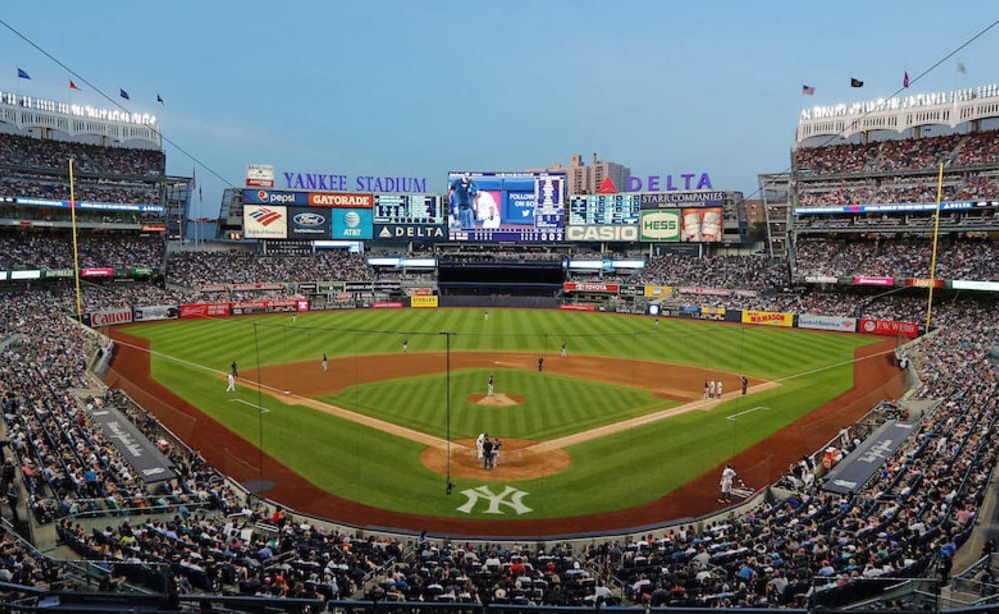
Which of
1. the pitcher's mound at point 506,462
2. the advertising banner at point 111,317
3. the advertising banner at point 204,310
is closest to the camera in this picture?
the pitcher's mound at point 506,462

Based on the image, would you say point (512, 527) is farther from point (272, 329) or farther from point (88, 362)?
point (272, 329)

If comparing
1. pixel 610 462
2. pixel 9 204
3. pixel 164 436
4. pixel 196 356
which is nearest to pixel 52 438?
pixel 164 436

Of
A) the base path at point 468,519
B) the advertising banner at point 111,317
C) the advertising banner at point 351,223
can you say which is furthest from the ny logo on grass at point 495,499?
the advertising banner at point 351,223

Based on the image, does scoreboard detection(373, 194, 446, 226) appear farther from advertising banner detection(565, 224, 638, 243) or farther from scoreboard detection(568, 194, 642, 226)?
scoreboard detection(568, 194, 642, 226)

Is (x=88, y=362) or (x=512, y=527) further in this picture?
(x=88, y=362)

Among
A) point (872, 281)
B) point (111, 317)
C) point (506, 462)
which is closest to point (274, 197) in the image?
point (111, 317)

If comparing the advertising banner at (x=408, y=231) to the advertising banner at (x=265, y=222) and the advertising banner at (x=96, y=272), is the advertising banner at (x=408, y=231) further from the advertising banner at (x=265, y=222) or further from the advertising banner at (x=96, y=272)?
the advertising banner at (x=96, y=272)

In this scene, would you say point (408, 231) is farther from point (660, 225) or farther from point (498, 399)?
point (498, 399)
